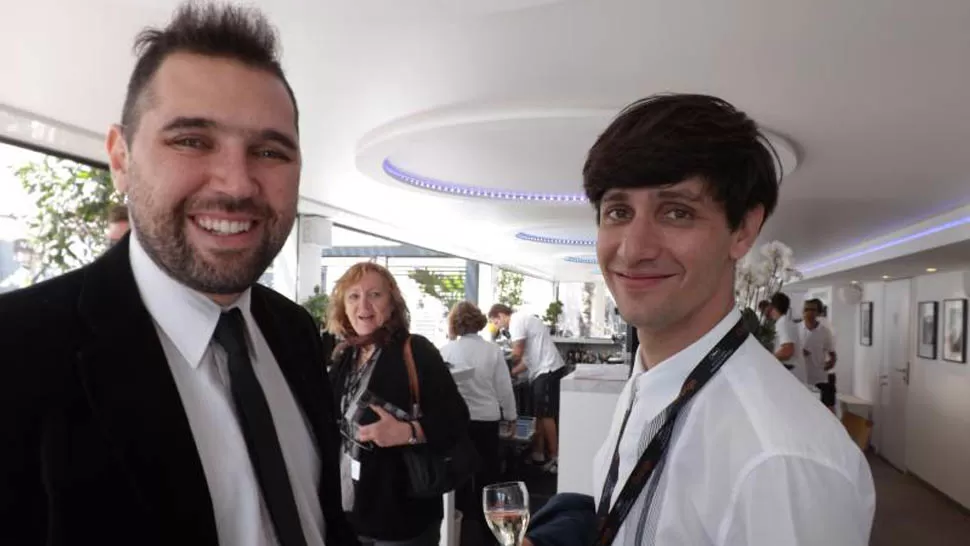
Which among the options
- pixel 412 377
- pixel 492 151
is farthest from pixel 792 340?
pixel 412 377

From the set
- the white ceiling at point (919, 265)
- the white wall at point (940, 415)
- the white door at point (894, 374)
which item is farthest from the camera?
the white door at point (894, 374)

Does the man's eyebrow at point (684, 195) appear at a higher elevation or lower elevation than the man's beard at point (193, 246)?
higher

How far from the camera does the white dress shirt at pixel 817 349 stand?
8.27 metres

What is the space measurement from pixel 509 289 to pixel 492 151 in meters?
13.5

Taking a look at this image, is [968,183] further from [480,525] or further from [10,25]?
[10,25]

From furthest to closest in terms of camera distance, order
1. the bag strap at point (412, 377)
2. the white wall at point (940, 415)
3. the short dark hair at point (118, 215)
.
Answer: the white wall at point (940, 415) < the short dark hair at point (118, 215) < the bag strap at point (412, 377)

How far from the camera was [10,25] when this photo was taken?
2717 mm

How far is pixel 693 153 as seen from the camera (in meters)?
1.17

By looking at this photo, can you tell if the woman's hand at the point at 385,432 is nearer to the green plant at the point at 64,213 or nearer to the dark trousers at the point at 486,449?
the green plant at the point at 64,213

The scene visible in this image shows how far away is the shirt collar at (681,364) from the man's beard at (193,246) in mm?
751

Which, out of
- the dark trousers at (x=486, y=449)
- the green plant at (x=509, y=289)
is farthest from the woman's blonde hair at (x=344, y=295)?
the green plant at (x=509, y=289)

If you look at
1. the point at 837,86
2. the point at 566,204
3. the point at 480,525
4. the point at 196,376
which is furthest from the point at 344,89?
the point at 566,204

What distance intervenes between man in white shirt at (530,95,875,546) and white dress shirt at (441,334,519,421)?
14.2 feet

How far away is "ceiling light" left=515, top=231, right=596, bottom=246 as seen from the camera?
11.1m
